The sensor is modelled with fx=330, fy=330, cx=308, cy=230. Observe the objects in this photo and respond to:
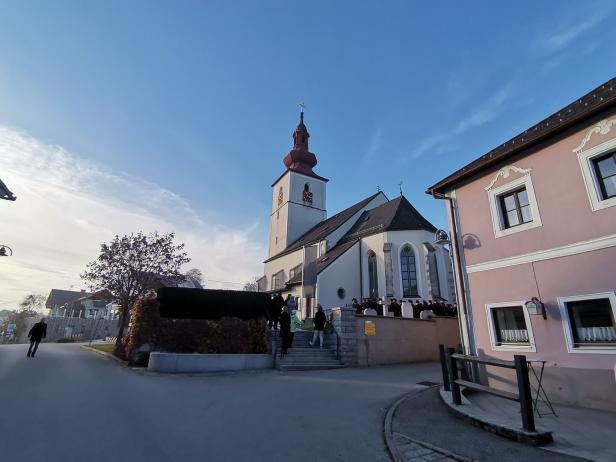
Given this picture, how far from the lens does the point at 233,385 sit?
29.6ft

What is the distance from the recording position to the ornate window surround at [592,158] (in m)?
7.32

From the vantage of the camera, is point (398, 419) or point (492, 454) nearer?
point (492, 454)

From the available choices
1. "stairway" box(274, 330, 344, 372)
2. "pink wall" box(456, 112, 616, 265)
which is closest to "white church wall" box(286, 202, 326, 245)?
"stairway" box(274, 330, 344, 372)

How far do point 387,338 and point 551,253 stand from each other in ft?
26.0

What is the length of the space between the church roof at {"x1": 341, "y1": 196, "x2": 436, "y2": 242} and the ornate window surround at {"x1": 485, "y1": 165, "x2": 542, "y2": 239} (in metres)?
14.3

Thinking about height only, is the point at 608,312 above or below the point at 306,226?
below

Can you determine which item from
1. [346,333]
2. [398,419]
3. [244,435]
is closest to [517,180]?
[398,419]

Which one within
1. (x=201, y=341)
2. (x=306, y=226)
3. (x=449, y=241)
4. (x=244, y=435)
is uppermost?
(x=306, y=226)

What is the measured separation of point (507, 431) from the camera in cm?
500

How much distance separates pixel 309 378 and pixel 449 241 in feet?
20.4

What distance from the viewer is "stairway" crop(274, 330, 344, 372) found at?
12070 mm

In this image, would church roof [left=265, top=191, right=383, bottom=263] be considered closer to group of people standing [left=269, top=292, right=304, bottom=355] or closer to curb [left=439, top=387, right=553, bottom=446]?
group of people standing [left=269, top=292, right=304, bottom=355]

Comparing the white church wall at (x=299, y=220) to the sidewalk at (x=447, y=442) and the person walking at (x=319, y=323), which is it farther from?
the sidewalk at (x=447, y=442)

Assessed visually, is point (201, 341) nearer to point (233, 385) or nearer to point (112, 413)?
point (233, 385)
